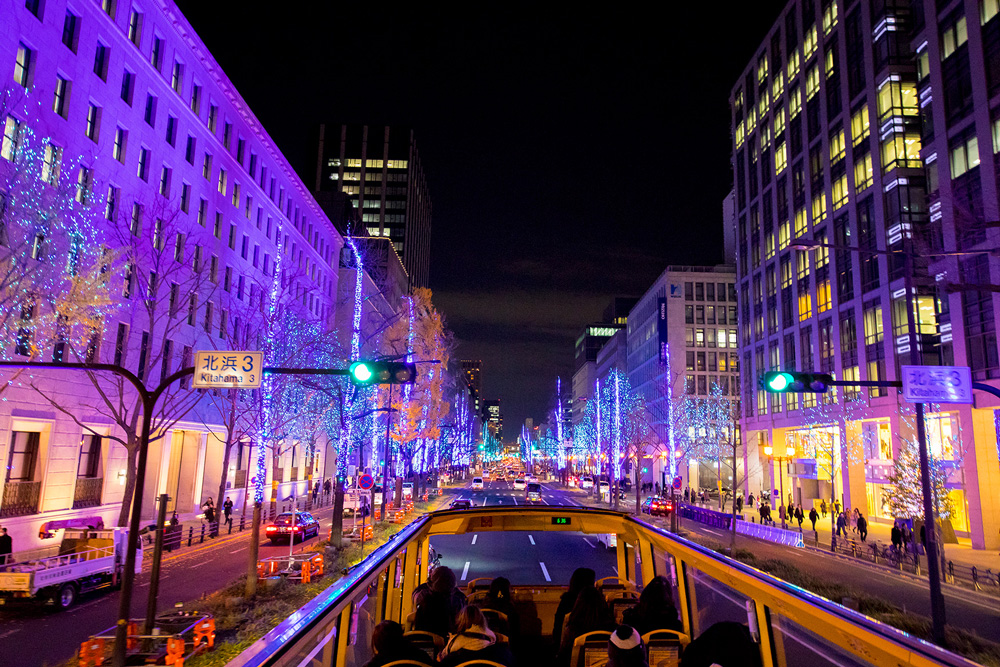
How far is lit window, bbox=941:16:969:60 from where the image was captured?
32659 mm

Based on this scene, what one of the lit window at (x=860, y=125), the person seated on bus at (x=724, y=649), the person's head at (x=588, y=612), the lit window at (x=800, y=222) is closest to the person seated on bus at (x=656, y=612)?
the person's head at (x=588, y=612)

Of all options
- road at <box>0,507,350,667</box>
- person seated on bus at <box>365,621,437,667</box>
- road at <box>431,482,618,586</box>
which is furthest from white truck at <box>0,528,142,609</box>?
person seated on bus at <box>365,621,437,667</box>

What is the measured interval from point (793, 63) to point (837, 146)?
12.0 meters

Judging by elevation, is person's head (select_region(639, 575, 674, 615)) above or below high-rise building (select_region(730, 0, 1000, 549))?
below

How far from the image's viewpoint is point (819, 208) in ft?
158

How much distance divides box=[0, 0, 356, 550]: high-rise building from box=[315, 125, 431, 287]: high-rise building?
8365cm

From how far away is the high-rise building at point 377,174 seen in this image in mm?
132000

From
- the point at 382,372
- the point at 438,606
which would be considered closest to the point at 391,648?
the point at 438,606

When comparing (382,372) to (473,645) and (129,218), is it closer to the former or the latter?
(473,645)

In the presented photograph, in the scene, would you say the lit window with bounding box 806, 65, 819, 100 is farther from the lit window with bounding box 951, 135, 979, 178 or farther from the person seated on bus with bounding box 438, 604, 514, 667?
the person seated on bus with bounding box 438, 604, 514, 667

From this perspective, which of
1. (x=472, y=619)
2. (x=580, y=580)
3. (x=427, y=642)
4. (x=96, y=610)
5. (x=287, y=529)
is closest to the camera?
(x=472, y=619)

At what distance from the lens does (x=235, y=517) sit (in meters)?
42.3

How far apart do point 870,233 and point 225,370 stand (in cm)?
4107

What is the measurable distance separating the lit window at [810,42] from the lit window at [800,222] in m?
12.1
